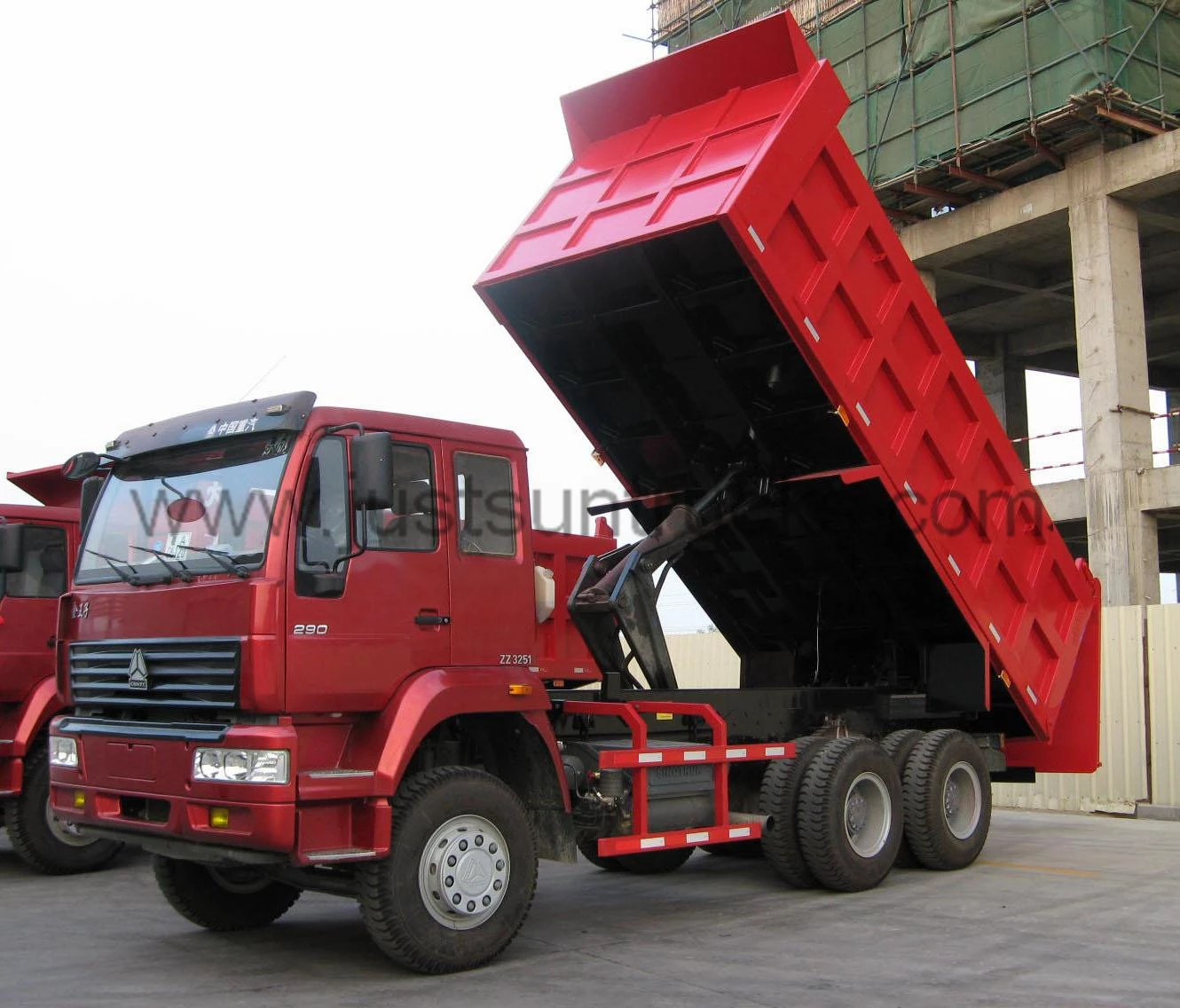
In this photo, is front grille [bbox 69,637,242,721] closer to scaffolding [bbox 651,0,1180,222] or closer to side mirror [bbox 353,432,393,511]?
side mirror [bbox 353,432,393,511]

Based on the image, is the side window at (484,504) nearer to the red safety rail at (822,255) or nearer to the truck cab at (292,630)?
the truck cab at (292,630)

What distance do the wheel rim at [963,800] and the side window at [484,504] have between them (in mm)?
4157

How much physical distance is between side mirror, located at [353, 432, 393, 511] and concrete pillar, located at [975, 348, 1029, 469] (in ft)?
74.6

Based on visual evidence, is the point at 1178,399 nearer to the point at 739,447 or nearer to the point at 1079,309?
the point at 1079,309

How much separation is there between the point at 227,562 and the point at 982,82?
1839 cm

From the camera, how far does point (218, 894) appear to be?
6.88 meters

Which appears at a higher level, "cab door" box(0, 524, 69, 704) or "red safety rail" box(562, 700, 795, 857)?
"cab door" box(0, 524, 69, 704)

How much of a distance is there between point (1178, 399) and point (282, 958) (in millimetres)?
29451

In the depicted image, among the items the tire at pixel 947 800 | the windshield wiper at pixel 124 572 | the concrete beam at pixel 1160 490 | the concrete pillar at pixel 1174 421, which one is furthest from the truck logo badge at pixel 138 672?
the concrete pillar at pixel 1174 421

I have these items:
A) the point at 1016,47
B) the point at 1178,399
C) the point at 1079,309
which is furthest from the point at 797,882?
the point at 1178,399

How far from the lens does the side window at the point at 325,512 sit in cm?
564

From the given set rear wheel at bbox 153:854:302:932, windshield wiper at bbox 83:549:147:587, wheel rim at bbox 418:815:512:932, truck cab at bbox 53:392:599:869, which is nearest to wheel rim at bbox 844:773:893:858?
truck cab at bbox 53:392:599:869

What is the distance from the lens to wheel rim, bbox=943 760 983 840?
28.7ft

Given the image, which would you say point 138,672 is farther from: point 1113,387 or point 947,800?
point 1113,387
